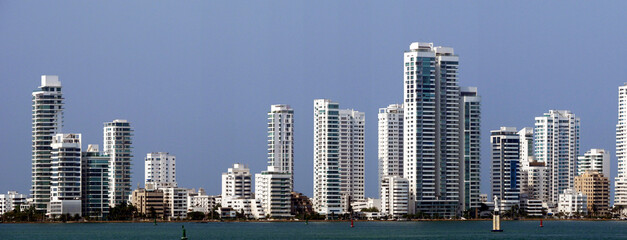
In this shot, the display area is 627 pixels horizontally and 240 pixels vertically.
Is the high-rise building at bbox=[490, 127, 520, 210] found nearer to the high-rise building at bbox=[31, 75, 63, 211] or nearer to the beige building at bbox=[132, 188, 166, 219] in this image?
the beige building at bbox=[132, 188, 166, 219]

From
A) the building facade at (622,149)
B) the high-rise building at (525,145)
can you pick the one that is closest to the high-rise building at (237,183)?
the high-rise building at (525,145)

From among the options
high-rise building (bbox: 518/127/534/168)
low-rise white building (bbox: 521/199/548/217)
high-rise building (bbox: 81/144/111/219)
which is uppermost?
high-rise building (bbox: 518/127/534/168)

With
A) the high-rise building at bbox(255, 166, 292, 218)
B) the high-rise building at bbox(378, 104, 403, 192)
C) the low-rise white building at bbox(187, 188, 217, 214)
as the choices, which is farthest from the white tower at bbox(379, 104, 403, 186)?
the low-rise white building at bbox(187, 188, 217, 214)

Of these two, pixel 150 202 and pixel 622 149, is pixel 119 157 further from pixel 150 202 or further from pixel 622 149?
pixel 622 149

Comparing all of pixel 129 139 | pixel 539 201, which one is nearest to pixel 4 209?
pixel 129 139

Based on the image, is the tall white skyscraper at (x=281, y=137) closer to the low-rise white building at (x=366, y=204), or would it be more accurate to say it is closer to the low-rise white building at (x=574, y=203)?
the low-rise white building at (x=366, y=204)

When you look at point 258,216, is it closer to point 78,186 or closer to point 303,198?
point 303,198

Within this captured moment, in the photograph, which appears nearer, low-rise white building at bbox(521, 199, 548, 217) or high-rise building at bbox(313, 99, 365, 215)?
high-rise building at bbox(313, 99, 365, 215)

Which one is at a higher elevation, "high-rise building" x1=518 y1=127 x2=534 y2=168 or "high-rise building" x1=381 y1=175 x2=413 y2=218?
"high-rise building" x1=518 y1=127 x2=534 y2=168
